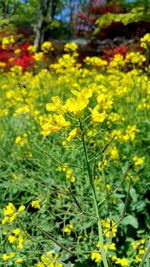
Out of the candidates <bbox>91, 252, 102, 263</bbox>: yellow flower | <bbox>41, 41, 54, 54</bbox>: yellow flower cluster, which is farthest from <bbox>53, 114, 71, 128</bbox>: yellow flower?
<bbox>41, 41, 54, 54</bbox>: yellow flower cluster

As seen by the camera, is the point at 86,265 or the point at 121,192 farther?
the point at 121,192

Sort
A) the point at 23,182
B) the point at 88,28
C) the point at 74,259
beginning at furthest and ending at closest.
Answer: the point at 88,28 < the point at 23,182 < the point at 74,259

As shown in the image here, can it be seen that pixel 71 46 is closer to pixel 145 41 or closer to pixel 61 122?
pixel 145 41

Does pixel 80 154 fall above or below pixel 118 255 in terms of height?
above

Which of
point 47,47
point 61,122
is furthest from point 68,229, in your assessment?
point 47,47

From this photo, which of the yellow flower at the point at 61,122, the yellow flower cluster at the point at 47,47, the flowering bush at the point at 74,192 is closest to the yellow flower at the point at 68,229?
the flowering bush at the point at 74,192

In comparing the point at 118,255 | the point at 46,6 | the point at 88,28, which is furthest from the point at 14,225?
the point at 88,28

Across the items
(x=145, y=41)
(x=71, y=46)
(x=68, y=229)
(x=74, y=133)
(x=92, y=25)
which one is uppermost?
(x=92, y=25)

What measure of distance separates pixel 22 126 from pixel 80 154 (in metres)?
0.75

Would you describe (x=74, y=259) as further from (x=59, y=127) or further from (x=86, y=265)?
(x=59, y=127)

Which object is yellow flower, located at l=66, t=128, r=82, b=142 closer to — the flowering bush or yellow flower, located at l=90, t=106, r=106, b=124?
yellow flower, located at l=90, t=106, r=106, b=124

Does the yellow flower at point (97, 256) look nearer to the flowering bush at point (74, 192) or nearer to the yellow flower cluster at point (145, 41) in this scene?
the flowering bush at point (74, 192)

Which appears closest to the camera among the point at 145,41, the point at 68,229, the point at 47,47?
the point at 68,229

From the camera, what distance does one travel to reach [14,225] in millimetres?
1834
